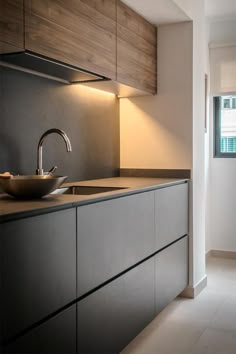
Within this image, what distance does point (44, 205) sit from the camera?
1.74m

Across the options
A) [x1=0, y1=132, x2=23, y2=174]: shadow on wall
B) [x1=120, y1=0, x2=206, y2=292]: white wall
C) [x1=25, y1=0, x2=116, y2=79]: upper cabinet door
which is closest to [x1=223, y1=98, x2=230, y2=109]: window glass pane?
[x1=120, y1=0, x2=206, y2=292]: white wall

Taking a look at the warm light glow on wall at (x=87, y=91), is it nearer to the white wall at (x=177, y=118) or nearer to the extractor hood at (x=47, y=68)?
the extractor hood at (x=47, y=68)

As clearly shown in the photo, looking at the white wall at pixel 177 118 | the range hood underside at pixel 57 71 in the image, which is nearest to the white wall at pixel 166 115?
the white wall at pixel 177 118

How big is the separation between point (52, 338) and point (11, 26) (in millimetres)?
1287

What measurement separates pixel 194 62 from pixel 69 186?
1513 mm

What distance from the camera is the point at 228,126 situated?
498cm

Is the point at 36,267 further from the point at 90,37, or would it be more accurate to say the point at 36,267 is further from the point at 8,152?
the point at 90,37

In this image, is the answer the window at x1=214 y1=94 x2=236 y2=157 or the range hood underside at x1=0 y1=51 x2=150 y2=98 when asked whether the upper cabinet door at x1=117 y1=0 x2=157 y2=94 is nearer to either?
the range hood underside at x1=0 y1=51 x2=150 y2=98

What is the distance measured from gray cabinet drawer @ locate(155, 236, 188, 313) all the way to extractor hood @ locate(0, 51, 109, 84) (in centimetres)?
120

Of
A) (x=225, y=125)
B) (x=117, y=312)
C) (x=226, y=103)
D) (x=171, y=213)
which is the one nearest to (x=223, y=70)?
(x=226, y=103)

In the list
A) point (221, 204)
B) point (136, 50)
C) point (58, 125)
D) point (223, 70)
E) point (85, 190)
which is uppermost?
point (223, 70)

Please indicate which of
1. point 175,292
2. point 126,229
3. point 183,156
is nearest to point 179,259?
point 175,292

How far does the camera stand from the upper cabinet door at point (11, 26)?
1883mm

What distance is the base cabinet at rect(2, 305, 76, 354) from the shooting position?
1600mm
